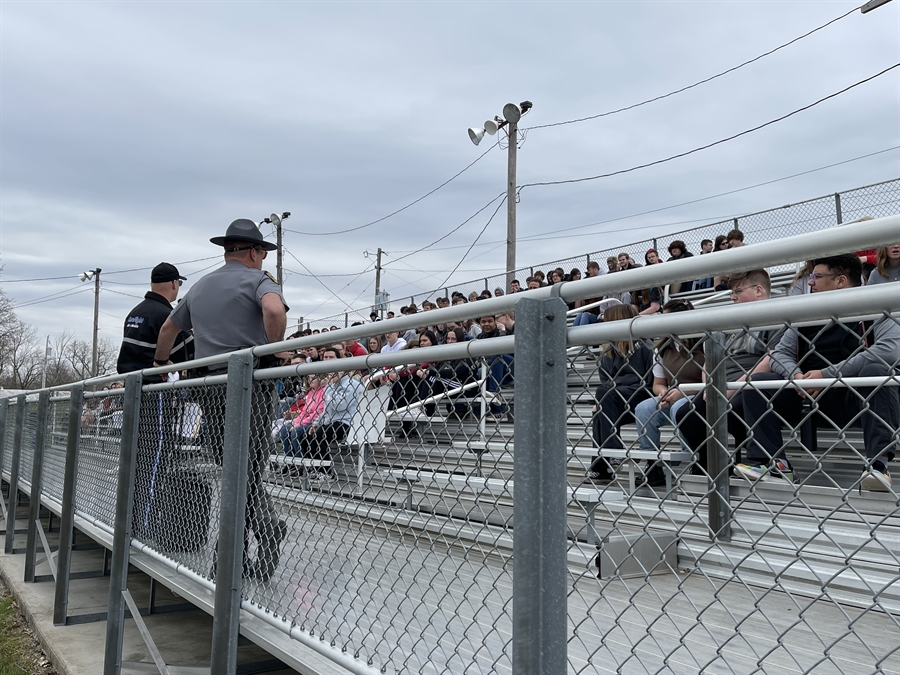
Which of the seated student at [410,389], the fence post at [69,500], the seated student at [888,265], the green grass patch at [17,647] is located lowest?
the green grass patch at [17,647]

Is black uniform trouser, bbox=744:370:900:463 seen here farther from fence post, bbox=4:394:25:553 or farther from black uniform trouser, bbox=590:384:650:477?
fence post, bbox=4:394:25:553

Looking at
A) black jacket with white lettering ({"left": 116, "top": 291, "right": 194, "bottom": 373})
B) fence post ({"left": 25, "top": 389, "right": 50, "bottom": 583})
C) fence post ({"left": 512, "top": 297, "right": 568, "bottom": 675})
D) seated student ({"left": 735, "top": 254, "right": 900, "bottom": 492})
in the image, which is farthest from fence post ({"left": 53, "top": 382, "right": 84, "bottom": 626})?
fence post ({"left": 512, "top": 297, "right": 568, "bottom": 675})

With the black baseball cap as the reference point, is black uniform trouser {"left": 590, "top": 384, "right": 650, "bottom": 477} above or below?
below

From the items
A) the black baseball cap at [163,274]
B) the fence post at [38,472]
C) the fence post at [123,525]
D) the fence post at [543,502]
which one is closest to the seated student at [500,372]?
the fence post at [543,502]

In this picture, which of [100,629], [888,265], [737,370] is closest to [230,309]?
[737,370]

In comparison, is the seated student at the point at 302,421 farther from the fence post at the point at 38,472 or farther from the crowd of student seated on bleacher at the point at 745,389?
the fence post at the point at 38,472

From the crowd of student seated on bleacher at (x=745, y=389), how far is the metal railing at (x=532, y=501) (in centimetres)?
2

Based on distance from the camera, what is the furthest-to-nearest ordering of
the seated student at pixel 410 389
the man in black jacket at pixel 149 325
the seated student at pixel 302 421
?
the man in black jacket at pixel 149 325 < the seated student at pixel 302 421 < the seated student at pixel 410 389

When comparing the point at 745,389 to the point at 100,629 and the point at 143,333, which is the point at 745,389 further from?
the point at 100,629

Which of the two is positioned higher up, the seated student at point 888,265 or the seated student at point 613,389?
the seated student at point 888,265

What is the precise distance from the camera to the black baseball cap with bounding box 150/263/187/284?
5.63 meters

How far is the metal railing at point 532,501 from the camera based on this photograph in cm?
140

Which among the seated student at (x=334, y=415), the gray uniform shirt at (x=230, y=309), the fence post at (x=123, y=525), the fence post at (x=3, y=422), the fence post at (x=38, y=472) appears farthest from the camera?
the fence post at (x=3, y=422)

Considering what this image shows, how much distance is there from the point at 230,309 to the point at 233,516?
4.80ft
